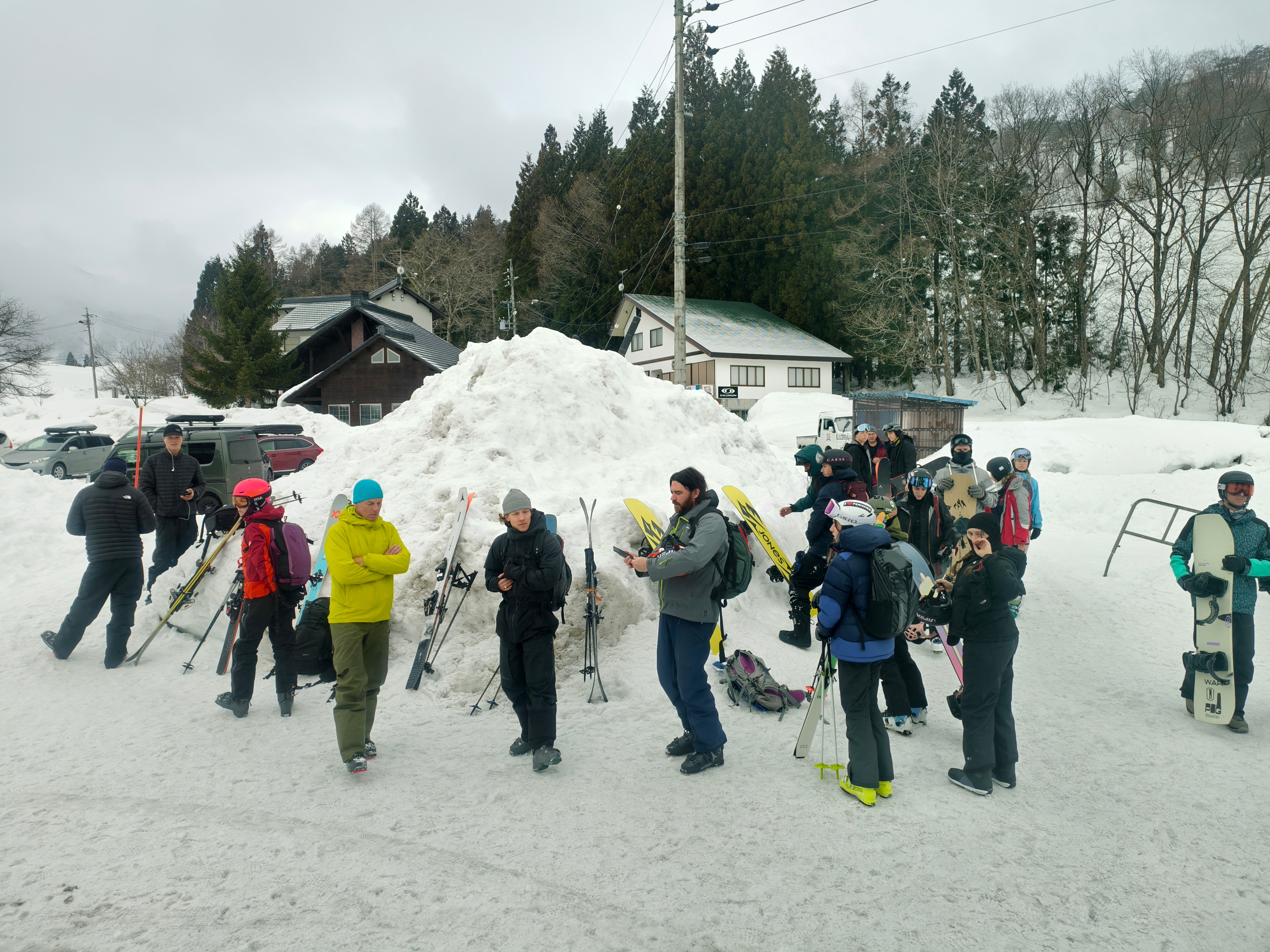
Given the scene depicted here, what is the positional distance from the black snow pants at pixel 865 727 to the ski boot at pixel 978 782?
52cm

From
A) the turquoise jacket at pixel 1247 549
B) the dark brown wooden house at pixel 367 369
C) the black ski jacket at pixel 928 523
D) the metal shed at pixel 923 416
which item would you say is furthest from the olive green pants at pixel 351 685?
the dark brown wooden house at pixel 367 369

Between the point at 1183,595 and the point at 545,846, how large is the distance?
9.26 meters

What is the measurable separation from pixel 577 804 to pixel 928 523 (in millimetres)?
4628

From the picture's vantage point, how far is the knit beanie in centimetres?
443

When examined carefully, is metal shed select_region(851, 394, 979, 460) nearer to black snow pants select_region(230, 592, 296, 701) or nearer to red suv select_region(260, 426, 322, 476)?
red suv select_region(260, 426, 322, 476)

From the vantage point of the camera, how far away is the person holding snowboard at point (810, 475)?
7148 mm

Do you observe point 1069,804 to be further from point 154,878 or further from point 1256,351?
point 1256,351

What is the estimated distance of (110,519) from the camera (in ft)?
20.4

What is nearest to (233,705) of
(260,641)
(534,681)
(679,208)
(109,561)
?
(260,641)

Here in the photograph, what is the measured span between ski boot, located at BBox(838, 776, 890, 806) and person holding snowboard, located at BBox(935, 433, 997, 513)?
377 centimetres

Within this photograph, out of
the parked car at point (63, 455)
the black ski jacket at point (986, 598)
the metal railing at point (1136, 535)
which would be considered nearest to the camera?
the black ski jacket at point (986, 598)

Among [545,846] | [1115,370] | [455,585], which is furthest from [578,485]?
[1115,370]

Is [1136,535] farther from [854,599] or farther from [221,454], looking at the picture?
[221,454]

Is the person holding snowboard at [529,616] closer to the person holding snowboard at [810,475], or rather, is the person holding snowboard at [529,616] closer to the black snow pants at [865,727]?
the black snow pants at [865,727]
